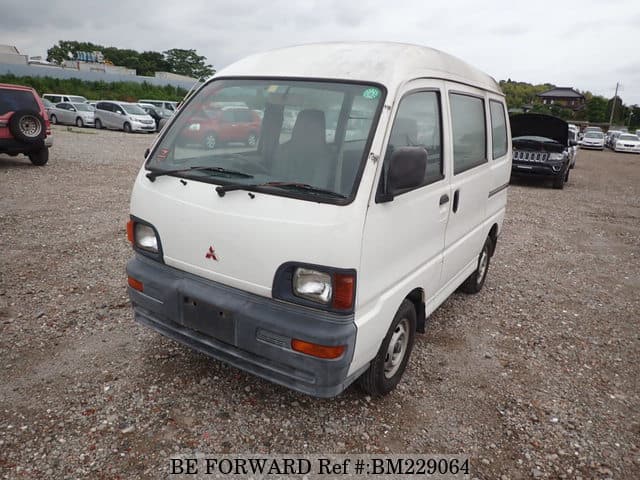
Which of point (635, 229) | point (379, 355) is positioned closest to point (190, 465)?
point (379, 355)

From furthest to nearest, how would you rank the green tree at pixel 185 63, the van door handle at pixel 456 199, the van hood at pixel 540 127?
the green tree at pixel 185 63
the van hood at pixel 540 127
the van door handle at pixel 456 199

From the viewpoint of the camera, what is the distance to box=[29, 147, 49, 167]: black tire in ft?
36.6

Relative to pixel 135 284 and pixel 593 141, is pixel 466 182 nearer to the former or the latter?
pixel 135 284

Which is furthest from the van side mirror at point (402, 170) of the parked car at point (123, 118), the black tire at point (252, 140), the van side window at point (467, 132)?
the parked car at point (123, 118)

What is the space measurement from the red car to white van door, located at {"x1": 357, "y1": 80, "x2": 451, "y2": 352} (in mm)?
976

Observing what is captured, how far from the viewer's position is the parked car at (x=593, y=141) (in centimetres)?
2944

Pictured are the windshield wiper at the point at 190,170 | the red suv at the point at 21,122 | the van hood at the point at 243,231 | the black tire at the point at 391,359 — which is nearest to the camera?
the van hood at the point at 243,231

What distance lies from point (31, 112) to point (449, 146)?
10317 mm

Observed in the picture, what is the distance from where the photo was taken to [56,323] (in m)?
3.93

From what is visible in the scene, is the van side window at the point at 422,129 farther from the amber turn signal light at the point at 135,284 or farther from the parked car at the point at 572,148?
the parked car at the point at 572,148

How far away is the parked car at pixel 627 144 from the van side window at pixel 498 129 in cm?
2814

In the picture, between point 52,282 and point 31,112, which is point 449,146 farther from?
point 31,112

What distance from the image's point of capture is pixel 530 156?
1261 cm

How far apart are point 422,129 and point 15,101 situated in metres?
10.4
